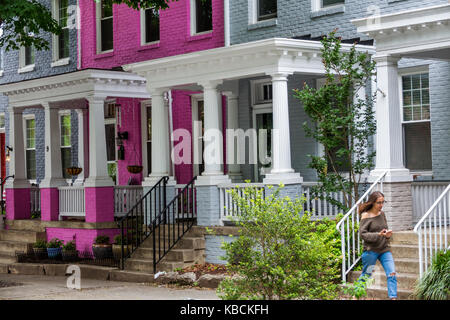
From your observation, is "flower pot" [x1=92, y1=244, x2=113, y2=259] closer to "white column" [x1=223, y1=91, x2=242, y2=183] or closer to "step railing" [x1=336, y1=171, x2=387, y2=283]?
"white column" [x1=223, y1=91, x2=242, y2=183]

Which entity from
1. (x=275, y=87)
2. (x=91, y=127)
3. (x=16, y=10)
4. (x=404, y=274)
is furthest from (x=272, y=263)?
(x=91, y=127)

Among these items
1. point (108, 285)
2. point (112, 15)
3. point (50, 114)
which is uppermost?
point (112, 15)

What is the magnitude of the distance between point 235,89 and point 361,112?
4079 millimetres

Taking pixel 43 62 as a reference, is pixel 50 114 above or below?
below

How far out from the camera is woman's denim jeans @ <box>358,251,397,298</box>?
10664mm

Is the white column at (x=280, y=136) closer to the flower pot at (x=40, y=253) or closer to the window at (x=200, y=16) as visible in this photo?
the window at (x=200, y=16)

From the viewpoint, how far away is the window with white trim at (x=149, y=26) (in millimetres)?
21156

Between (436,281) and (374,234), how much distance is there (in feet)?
3.49

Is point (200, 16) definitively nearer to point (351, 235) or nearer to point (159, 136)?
point (159, 136)

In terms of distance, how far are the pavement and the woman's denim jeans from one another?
291 cm

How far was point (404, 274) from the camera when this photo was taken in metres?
12.0

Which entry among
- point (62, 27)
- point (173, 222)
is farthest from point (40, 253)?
point (62, 27)

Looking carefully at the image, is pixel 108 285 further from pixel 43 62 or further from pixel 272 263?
pixel 43 62

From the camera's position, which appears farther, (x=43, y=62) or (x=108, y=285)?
(x=43, y=62)
